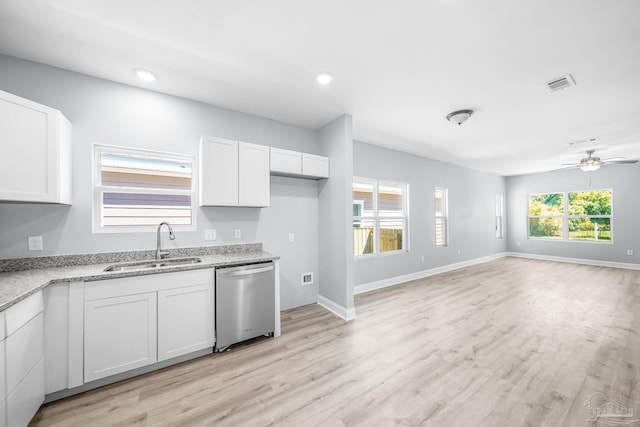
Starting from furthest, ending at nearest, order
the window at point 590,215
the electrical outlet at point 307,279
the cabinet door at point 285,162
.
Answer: the window at point 590,215, the electrical outlet at point 307,279, the cabinet door at point 285,162

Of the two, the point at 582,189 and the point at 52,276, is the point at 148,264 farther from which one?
the point at 582,189

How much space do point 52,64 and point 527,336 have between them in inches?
221

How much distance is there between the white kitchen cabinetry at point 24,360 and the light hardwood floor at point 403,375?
209 millimetres

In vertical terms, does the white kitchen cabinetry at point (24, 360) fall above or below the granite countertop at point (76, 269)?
below

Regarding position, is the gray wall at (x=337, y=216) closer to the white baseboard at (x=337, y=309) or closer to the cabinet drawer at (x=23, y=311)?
the white baseboard at (x=337, y=309)

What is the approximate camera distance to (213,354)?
239 cm

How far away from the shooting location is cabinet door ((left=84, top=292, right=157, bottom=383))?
1.86 metres

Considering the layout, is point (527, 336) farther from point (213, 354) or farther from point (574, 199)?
point (574, 199)

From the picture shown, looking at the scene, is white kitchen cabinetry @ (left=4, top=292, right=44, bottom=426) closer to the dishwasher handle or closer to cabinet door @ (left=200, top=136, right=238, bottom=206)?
the dishwasher handle

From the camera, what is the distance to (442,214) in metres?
6.04

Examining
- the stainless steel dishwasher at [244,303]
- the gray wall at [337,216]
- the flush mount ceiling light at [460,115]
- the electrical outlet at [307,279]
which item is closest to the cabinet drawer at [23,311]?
the stainless steel dishwasher at [244,303]

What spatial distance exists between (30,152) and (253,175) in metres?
1.78

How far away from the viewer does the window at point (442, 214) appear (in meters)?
5.95

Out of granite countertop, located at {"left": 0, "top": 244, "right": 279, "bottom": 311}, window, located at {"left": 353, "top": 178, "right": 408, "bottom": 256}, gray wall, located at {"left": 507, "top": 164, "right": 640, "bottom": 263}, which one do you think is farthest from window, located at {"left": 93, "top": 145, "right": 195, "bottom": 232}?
gray wall, located at {"left": 507, "top": 164, "right": 640, "bottom": 263}
